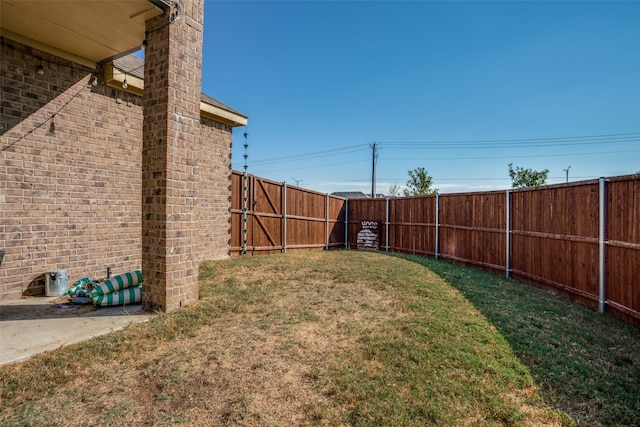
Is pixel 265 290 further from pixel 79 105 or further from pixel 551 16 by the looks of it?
pixel 551 16

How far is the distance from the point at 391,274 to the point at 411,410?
4.13 meters

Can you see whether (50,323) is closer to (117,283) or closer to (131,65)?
(117,283)

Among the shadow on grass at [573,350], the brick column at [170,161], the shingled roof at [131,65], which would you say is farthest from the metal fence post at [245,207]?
the shadow on grass at [573,350]

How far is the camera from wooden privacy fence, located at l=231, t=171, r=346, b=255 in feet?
28.7

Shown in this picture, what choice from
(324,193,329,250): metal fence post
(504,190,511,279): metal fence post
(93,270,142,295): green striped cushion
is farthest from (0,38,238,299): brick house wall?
(504,190,511,279): metal fence post

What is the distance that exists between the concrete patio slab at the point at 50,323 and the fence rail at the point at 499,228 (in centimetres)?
466

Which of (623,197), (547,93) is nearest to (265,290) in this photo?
(623,197)

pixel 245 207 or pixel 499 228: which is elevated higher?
pixel 245 207

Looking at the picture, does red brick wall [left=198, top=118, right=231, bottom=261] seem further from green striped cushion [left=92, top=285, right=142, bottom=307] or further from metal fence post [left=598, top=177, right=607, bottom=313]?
metal fence post [left=598, top=177, right=607, bottom=313]

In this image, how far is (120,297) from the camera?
4000mm

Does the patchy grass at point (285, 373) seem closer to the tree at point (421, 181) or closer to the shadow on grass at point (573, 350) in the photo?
the shadow on grass at point (573, 350)

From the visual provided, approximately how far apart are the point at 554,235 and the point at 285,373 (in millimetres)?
6232

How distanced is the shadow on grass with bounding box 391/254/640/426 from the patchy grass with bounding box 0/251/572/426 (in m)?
0.21

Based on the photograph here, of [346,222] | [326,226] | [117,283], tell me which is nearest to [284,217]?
[326,226]
